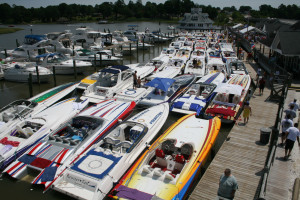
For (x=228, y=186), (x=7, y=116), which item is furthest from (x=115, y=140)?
(x=7, y=116)

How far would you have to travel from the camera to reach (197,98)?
579 inches

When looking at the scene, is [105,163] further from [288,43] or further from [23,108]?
[288,43]

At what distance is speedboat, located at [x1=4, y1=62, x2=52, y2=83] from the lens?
20.7 meters

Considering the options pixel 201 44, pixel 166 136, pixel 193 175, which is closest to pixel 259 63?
pixel 201 44

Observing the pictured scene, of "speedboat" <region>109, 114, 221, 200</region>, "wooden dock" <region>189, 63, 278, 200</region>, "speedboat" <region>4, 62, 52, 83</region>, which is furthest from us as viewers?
"speedboat" <region>4, 62, 52, 83</region>

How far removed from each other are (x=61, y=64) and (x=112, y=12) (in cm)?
11365

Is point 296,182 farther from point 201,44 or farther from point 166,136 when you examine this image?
point 201,44

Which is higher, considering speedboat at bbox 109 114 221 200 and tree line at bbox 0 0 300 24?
tree line at bbox 0 0 300 24

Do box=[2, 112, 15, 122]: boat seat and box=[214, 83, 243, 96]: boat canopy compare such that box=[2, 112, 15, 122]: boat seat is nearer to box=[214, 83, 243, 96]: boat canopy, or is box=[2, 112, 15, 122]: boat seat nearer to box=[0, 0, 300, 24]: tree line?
box=[214, 83, 243, 96]: boat canopy

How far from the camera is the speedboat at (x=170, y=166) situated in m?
7.30

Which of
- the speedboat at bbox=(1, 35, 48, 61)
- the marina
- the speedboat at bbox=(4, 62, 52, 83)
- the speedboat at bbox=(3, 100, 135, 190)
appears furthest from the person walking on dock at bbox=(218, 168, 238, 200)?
the speedboat at bbox=(1, 35, 48, 61)

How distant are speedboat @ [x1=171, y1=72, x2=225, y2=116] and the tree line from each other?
89.8 metres

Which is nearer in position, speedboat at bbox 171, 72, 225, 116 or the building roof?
speedboat at bbox 171, 72, 225, 116

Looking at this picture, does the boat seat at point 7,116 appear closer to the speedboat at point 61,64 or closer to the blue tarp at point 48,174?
the blue tarp at point 48,174
